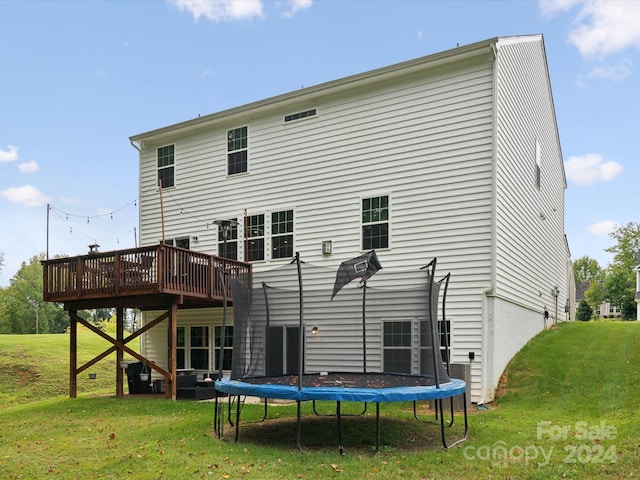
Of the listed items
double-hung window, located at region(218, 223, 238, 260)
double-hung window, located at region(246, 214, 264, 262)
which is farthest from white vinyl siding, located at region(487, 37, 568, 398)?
double-hung window, located at region(218, 223, 238, 260)

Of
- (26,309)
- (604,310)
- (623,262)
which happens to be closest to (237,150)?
(623,262)

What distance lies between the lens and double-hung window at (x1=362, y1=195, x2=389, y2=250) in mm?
13312

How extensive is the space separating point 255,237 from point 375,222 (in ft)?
12.5

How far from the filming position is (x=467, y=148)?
12266 millimetres

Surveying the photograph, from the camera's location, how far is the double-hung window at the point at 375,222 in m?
13.3

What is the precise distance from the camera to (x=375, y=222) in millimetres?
13484

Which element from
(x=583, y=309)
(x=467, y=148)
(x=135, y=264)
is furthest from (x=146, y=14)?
(x=583, y=309)

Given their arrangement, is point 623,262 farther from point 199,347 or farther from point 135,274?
point 135,274

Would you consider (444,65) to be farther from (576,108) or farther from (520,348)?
(576,108)

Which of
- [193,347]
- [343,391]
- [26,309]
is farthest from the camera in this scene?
[26,309]

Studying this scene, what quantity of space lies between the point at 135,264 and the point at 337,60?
33.2 ft

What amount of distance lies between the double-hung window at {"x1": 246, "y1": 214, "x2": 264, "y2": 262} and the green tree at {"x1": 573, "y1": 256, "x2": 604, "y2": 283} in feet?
204

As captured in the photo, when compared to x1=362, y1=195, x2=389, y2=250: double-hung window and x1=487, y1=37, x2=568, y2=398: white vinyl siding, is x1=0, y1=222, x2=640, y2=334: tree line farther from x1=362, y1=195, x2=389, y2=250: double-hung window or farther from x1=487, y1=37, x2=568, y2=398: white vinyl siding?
x1=362, y1=195, x2=389, y2=250: double-hung window

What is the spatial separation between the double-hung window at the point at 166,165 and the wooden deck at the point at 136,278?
4.32 metres
